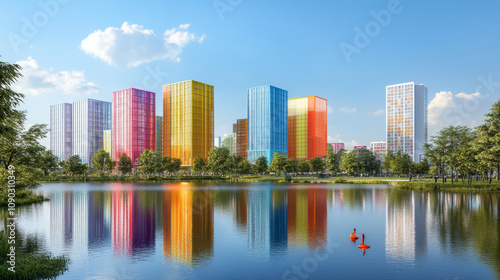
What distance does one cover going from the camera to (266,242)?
80.8 feet

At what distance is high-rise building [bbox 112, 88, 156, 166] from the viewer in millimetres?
192500

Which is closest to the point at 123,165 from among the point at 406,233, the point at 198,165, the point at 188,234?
the point at 198,165

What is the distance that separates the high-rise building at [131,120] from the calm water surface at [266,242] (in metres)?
159

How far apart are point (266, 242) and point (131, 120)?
605ft

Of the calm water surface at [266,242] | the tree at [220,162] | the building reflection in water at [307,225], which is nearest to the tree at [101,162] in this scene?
the tree at [220,162]

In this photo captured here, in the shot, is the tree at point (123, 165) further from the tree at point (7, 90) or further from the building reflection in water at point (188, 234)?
the tree at point (7, 90)

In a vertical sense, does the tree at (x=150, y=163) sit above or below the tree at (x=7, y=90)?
below

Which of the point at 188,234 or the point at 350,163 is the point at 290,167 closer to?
the point at 350,163

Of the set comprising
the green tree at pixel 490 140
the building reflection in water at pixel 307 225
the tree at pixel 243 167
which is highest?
the green tree at pixel 490 140

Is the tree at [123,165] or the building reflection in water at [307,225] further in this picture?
the tree at [123,165]

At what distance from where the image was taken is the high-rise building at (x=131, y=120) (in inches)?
7579

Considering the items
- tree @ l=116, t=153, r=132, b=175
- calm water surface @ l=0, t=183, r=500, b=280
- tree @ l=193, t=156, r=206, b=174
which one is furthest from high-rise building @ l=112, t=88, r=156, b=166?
calm water surface @ l=0, t=183, r=500, b=280

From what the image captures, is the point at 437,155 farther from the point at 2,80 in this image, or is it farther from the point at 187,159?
the point at 187,159

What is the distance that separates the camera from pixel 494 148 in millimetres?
61125
